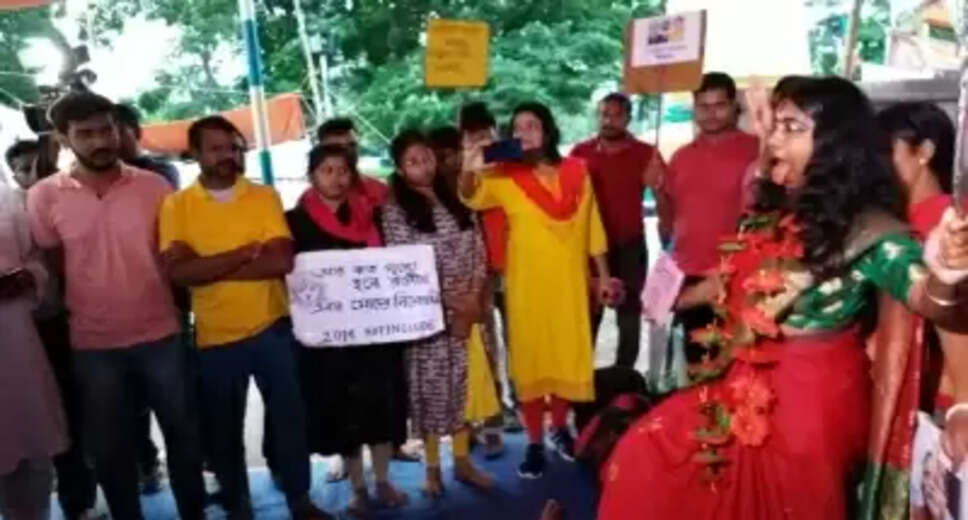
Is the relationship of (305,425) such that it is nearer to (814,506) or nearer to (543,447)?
(543,447)

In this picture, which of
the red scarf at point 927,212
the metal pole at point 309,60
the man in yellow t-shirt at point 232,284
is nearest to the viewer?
the red scarf at point 927,212

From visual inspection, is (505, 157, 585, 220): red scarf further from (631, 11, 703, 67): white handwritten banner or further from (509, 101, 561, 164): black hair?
(631, 11, 703, 67): white handwritten banner

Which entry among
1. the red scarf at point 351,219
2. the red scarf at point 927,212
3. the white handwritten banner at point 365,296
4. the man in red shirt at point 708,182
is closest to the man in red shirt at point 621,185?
the man in red shirt at point 708,182

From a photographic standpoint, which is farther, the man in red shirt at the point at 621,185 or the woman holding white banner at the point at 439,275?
the man in red shirt at the point at 621,185

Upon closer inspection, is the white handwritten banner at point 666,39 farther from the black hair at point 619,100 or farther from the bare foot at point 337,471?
the bare foot at point 337,471

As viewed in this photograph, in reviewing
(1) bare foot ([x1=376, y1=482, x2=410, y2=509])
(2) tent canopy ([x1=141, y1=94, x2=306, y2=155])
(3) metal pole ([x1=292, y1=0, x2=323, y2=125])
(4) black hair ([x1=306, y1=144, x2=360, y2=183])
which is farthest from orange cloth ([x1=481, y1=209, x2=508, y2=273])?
(2) tent canopy ([x1=141, y1=94, x2=306, y2=155])

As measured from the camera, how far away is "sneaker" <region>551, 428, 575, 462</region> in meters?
4.55

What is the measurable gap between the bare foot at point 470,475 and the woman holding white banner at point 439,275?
139 mm

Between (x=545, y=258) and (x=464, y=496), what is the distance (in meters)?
1.07

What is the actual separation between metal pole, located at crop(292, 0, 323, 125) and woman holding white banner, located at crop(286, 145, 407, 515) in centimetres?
714

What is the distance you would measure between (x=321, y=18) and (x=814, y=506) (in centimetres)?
987

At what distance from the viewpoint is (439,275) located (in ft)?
13.4

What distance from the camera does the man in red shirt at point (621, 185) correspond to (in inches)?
202

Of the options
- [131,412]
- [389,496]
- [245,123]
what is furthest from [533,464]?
[245,123]
